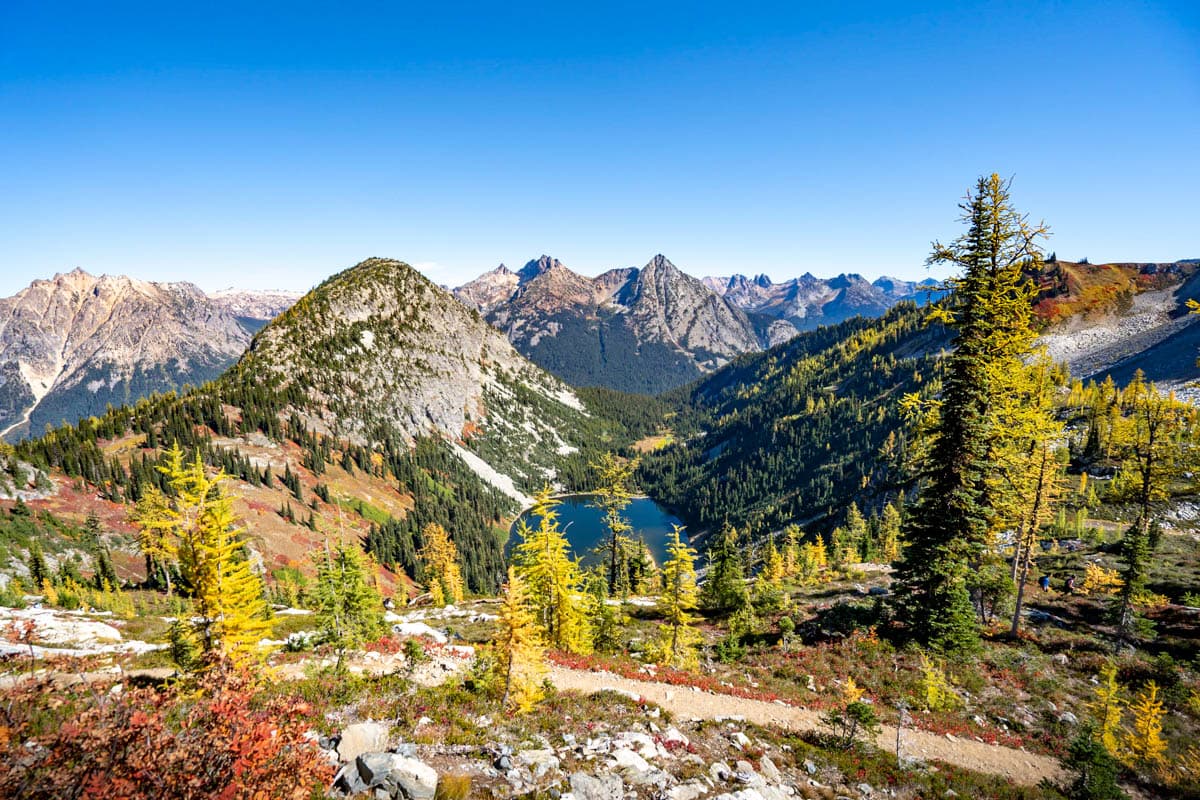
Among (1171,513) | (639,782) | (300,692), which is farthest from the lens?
(1171,513)

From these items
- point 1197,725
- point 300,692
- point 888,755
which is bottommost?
point 1197,725

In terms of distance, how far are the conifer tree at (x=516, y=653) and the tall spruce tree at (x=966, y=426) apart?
2027 cm

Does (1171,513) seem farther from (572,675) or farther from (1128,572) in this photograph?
(572,675)

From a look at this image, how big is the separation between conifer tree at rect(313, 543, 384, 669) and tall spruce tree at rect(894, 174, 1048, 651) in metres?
31.8

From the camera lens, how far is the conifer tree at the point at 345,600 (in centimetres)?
2961

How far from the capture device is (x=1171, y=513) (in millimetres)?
55188

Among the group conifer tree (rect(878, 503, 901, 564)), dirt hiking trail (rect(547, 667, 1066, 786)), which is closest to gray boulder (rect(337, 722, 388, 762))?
dirt hiking trail (rect(547, 667, 1066, 786))

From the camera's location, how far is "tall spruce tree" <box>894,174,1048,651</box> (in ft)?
73.7

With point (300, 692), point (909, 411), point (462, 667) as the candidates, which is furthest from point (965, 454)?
point (300, 692)

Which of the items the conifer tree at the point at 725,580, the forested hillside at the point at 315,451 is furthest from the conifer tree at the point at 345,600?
the conifer tree at the point at 725,580

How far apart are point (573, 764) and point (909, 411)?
23.0m

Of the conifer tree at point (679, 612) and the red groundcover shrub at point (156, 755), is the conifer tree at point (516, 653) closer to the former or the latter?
the red groundcover shrub at point (156, 755)

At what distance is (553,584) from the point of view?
29797mm

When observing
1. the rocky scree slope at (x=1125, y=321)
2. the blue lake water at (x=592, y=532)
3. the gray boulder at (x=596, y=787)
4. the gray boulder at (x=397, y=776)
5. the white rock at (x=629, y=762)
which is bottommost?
the blue lake water at (x=592, y=532)
